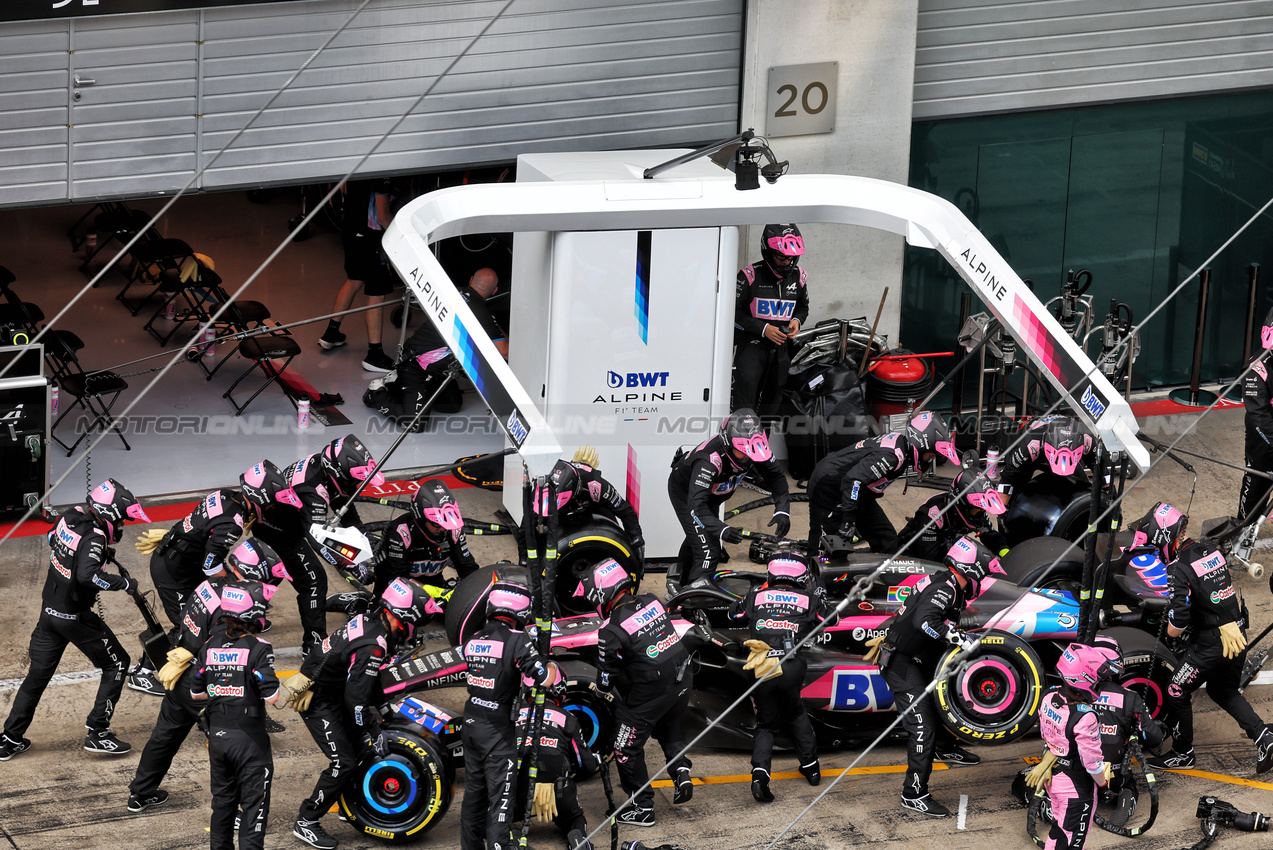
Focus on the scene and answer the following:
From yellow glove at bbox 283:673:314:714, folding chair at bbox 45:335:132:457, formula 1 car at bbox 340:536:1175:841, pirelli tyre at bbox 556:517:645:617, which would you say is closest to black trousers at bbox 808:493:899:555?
formula 1 car at bbox 340:536:1175:841

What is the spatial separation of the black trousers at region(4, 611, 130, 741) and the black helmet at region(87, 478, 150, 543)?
1.87 feet

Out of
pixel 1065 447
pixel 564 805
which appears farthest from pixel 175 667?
pixel 1065 447

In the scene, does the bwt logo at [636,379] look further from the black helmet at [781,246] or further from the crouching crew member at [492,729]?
the crouching crew member at [492,729]

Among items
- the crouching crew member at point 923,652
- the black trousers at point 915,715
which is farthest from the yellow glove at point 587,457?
the black trousers at point 915,715

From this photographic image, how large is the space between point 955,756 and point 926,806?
72 cm

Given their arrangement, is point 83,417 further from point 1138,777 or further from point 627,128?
point 1138,777

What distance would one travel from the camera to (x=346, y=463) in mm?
11172

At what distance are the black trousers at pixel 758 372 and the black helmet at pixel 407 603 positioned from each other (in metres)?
5.37

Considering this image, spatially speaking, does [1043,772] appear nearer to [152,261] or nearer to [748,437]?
[748,437]

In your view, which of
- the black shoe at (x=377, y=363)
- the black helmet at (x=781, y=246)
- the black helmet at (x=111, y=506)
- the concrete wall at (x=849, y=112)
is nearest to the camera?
the black helmet at (x=111, y=506)

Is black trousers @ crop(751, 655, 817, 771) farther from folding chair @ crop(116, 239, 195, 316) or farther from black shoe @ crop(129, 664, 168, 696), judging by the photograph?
folding chair @ crop(116, 239, 195, 316)

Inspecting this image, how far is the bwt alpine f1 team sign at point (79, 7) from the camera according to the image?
11719mm

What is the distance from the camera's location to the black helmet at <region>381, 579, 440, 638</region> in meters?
9.23

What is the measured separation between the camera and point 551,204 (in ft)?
38.3
